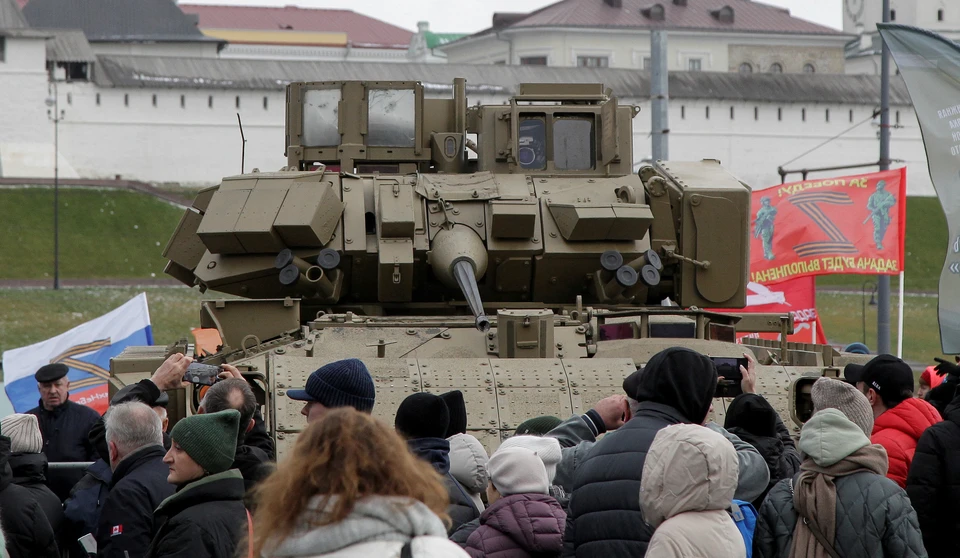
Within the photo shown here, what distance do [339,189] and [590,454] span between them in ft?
22.4

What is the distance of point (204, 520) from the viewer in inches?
210

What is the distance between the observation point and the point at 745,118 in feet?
219

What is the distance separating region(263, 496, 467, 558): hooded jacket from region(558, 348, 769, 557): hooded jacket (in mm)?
1550

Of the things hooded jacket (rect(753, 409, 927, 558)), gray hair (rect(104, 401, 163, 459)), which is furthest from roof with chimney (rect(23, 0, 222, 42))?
hooded jacket (rect(753, 409, 927, 558))

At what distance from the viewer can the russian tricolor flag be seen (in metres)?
16.8

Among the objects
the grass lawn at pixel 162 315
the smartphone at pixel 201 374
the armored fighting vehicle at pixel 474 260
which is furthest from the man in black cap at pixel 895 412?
the grass lawn at pixel 162 315

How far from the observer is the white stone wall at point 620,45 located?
8075cm

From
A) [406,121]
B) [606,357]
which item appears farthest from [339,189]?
[606,357]

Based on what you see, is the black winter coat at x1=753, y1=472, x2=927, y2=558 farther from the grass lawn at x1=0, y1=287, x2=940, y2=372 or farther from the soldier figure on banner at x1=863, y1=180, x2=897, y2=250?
the grass lawn at x1=0, y1=287, x2=940, y2=372

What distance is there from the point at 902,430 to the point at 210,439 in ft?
11.7

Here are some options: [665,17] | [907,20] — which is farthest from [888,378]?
[907,20]

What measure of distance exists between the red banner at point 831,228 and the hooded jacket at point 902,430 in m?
10.6

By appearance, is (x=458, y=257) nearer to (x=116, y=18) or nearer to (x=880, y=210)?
(x=880, y=210)

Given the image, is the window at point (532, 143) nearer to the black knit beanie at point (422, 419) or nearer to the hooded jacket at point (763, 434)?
the hooded jacket at point (763, 434)
